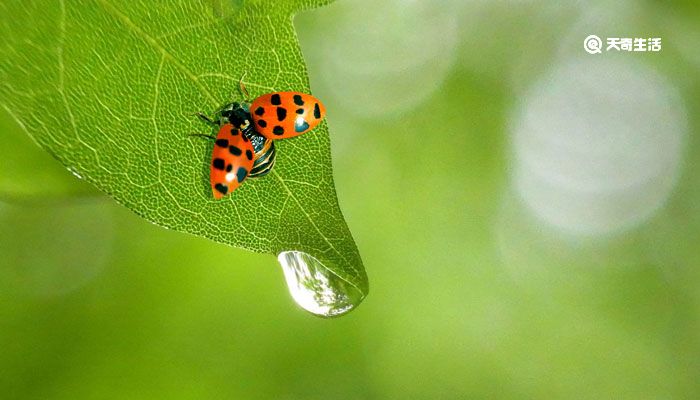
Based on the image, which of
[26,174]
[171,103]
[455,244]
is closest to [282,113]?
[171,103]

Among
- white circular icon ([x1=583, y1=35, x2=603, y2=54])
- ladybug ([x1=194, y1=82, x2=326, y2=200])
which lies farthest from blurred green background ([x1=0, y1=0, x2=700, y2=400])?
ladybug ([x1=194, y1=82, x2=326, y2=200])

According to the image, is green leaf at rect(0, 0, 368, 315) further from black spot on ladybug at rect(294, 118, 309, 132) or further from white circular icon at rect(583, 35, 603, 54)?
white circular icon at rect(583, 35, 603, 54)

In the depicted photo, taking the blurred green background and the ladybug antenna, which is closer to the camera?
the ladybug antenna

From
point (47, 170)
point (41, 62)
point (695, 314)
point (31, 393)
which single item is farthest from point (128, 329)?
point (695, 314)

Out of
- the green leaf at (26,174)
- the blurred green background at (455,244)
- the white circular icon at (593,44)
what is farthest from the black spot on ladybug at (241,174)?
the white circular icon at (593,44)

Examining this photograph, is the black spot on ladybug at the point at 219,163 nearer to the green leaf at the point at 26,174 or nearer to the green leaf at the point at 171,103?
the green leaf at the point at 171,103

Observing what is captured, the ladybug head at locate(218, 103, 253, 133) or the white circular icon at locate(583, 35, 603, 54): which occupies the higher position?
the white circular icon at locate(583, 35, 603, 54)

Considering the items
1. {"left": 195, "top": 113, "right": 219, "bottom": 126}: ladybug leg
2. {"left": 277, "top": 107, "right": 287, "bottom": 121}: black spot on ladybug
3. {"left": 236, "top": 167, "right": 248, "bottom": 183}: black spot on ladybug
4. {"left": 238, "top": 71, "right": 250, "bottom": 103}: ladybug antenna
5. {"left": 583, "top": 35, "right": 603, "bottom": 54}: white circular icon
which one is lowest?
{"left": 236, "top": 167, "right": 248, "bottom": 183}: black spot on ladybug

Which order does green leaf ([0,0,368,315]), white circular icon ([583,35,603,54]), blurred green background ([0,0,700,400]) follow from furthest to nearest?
white circular icon ([583,35,603,54]), blurred green background ([0,0,700,400]), green leaf ([0,0,368,315])
